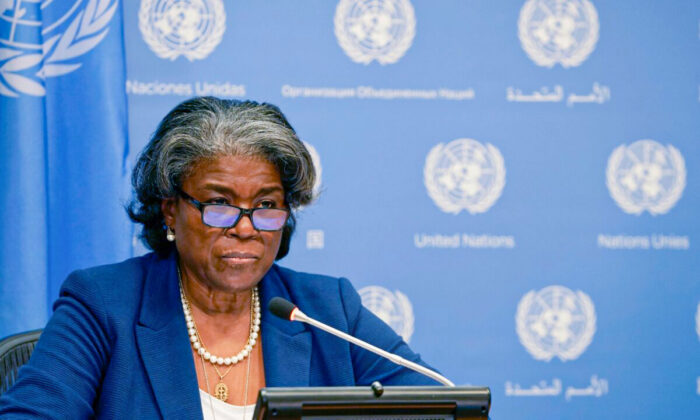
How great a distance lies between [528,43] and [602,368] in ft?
4.43

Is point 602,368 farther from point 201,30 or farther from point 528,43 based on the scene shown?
point 201,30

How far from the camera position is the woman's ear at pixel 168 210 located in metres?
2.06

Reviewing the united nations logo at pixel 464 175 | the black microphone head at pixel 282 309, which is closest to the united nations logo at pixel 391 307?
the united nations logo at pixel 464 175

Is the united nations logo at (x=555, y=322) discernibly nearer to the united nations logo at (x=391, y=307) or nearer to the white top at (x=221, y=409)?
the united nations logo at (x=391, y=307)

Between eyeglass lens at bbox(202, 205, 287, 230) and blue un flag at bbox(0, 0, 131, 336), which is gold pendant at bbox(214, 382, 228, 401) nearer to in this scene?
eyeglass lens at bbox(202, 205, 287, 230)

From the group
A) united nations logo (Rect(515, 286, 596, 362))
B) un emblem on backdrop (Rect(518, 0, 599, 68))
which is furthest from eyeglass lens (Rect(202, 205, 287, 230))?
un emblem on backdrop (Rect(518, 0, 599, 68))

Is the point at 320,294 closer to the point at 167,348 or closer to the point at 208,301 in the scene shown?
the point at 208,301

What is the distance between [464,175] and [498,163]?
0.48 feet

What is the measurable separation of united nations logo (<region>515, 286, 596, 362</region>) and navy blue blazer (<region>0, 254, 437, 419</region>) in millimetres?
1327

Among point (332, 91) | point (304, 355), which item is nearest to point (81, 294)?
point (304, 355)

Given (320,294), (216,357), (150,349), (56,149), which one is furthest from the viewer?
(56,149)

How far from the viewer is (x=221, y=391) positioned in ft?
6.36

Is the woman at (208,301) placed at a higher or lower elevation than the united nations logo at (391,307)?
higher

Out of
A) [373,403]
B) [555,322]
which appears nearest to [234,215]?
[373,403]
